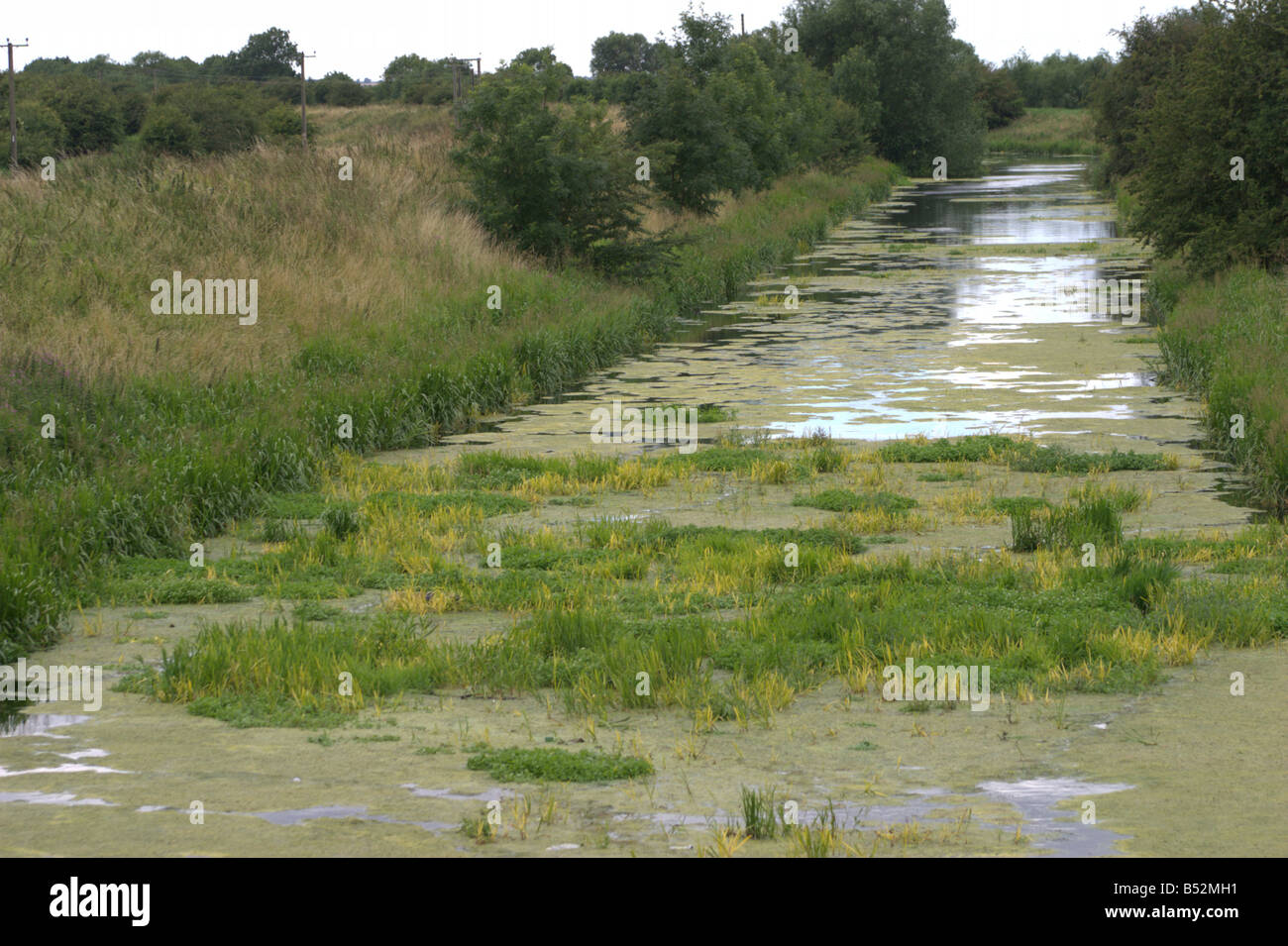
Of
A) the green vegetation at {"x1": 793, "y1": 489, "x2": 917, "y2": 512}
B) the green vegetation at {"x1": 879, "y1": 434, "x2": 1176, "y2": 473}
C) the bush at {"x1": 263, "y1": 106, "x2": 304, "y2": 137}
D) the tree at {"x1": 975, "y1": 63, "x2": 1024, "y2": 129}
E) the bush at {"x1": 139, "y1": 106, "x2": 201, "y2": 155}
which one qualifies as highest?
the tree at {"x1": 975, "y1": 63, "x2": 1024, "y2": 129}

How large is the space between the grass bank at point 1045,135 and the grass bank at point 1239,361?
89.4 metres

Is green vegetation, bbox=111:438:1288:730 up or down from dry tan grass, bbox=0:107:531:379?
down

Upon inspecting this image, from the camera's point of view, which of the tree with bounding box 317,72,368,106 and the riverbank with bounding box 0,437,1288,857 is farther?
the tree with bounding box 317,72,368,106

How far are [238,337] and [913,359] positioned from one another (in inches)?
386

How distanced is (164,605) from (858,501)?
18.7 ft

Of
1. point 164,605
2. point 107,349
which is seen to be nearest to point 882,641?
point 164,605

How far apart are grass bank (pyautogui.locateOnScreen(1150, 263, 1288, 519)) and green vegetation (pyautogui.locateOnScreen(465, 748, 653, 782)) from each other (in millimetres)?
7667

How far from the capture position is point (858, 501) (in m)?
12.5

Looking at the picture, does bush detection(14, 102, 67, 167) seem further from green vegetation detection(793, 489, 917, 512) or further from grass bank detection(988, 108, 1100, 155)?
grass bank detection(988, 108, 1100, 155)

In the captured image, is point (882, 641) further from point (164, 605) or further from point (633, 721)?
point (164, 605)

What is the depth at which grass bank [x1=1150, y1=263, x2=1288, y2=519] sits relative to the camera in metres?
13.1

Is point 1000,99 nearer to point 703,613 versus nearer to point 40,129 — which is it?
point 40,129

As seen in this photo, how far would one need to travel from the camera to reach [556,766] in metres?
6.58

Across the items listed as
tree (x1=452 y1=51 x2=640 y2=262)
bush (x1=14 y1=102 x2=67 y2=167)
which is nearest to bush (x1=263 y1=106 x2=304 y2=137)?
bush (x1=14 y1=102 x2=67 y2=167)
